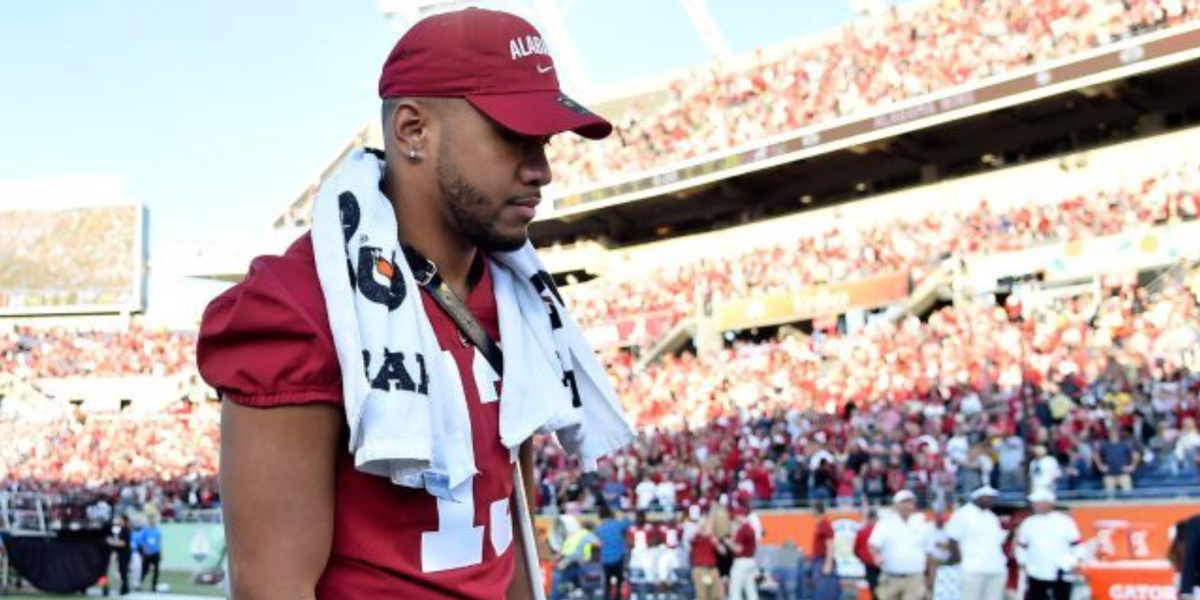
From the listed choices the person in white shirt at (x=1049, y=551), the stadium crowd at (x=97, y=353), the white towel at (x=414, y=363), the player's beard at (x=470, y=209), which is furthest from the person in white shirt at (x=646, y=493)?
the stadium crowd at (x=97, y=353)

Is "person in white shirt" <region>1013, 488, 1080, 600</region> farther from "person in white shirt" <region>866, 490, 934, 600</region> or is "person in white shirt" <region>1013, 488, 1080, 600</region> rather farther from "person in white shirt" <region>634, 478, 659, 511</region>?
"person in white shirt" <region>634, 478, 659, 511</region>

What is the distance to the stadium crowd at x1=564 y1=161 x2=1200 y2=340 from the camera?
2341 centimetres

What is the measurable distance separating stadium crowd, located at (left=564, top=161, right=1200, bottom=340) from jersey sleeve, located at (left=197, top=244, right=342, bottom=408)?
22579 millimetres

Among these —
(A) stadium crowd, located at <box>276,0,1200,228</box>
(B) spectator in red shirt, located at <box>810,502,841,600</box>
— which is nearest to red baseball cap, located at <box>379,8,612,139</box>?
(B) spectator in red shirt, located at <box>810,502,841,600</box>

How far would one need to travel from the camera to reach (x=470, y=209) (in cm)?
198

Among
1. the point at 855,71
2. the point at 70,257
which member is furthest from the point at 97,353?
the point at 855,71

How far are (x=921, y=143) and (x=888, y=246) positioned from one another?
13.9ft

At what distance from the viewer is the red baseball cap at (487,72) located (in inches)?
75.5

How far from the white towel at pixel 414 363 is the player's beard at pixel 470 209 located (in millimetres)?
94

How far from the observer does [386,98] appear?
2008 millimetres

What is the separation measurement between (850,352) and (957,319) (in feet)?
7.69

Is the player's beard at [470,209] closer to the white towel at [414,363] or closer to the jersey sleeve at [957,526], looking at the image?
the white towel at [414,363]

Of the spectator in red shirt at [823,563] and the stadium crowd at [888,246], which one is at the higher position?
the stadium crowd at [888,246]

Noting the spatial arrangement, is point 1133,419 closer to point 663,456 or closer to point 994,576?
point 994,576
